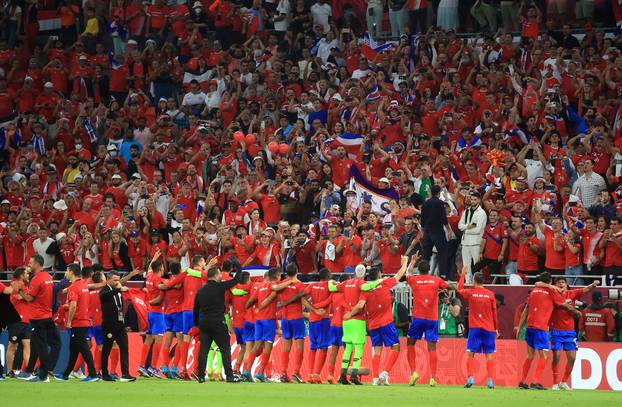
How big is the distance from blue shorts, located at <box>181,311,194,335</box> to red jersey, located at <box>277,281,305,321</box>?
1870 millimetres

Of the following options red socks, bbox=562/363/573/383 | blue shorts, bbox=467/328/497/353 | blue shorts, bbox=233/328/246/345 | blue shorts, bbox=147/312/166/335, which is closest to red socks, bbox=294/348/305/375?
blue shorts, bbox=233/328/246/345

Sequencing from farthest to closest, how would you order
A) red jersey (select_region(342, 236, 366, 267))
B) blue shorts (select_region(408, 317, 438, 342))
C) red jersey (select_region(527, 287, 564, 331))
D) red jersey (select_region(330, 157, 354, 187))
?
red jersey (select_region(330, 157, 354, 187)), red jersey (select_region(342, 236, 366, 267)), blue shorts (select_region(408, 317, 438, 342)), red jersey (select_region(527, 287, 564, 331))

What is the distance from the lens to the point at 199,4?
38188 millimetres

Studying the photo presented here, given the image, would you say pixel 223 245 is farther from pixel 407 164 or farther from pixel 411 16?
pixel 411 16

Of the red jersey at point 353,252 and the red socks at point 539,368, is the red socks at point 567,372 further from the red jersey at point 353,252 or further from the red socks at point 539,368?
the red jersey at point 353,252

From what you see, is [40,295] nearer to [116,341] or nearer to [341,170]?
[116,341]

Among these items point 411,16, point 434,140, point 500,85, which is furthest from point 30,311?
point 411,16

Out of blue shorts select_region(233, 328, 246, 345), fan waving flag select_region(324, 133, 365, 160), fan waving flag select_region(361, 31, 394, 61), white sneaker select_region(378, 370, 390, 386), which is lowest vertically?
white sneaker select_region(378, 370, 390, 386)

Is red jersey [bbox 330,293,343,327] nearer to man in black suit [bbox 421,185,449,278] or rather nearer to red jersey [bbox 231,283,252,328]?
red jersey [bbox 231,283,252,328]

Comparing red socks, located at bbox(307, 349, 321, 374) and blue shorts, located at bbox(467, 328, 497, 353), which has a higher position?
blue shorts, located at bbox(467, 328, 497, 353)

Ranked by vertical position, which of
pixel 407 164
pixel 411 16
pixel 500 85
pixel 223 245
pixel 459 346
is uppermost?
pixel 411 16

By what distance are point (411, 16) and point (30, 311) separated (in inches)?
634

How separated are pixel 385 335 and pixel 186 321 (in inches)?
160

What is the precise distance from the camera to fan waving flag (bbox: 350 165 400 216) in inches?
1109
